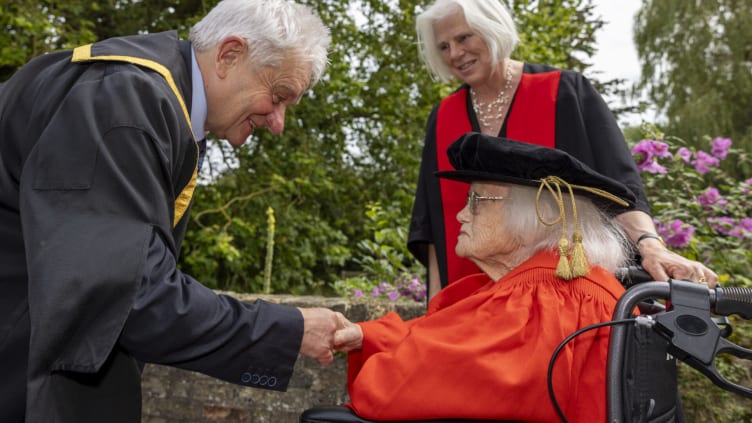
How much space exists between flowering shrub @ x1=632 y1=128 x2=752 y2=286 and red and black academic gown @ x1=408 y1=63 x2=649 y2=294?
1.28 meters

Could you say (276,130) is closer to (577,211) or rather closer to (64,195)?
(64,195)

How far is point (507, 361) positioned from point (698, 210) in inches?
111

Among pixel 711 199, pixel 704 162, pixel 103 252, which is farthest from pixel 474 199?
pixel 704 162

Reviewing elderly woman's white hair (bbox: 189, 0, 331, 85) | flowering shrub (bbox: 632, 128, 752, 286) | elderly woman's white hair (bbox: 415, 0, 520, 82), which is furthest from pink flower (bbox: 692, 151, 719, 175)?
elderly woman's white hair (bbox: 189, 0, 331, 85)

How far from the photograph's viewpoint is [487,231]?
2.40 metres

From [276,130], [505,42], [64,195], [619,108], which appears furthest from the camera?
[619,108]

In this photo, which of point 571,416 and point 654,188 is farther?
point 654,188

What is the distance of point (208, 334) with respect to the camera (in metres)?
1.74

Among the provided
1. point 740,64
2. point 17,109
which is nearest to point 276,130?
point 17,109

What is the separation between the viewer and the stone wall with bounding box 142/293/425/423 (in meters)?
3.36

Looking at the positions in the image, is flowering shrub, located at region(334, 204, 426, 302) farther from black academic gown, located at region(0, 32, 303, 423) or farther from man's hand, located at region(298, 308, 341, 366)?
black academic gown, located at region(0, 32, 303, 423)

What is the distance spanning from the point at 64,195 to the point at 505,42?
1922 mm

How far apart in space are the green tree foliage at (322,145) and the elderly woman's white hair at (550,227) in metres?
4.75

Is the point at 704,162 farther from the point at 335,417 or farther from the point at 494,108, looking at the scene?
the point at 335,417
